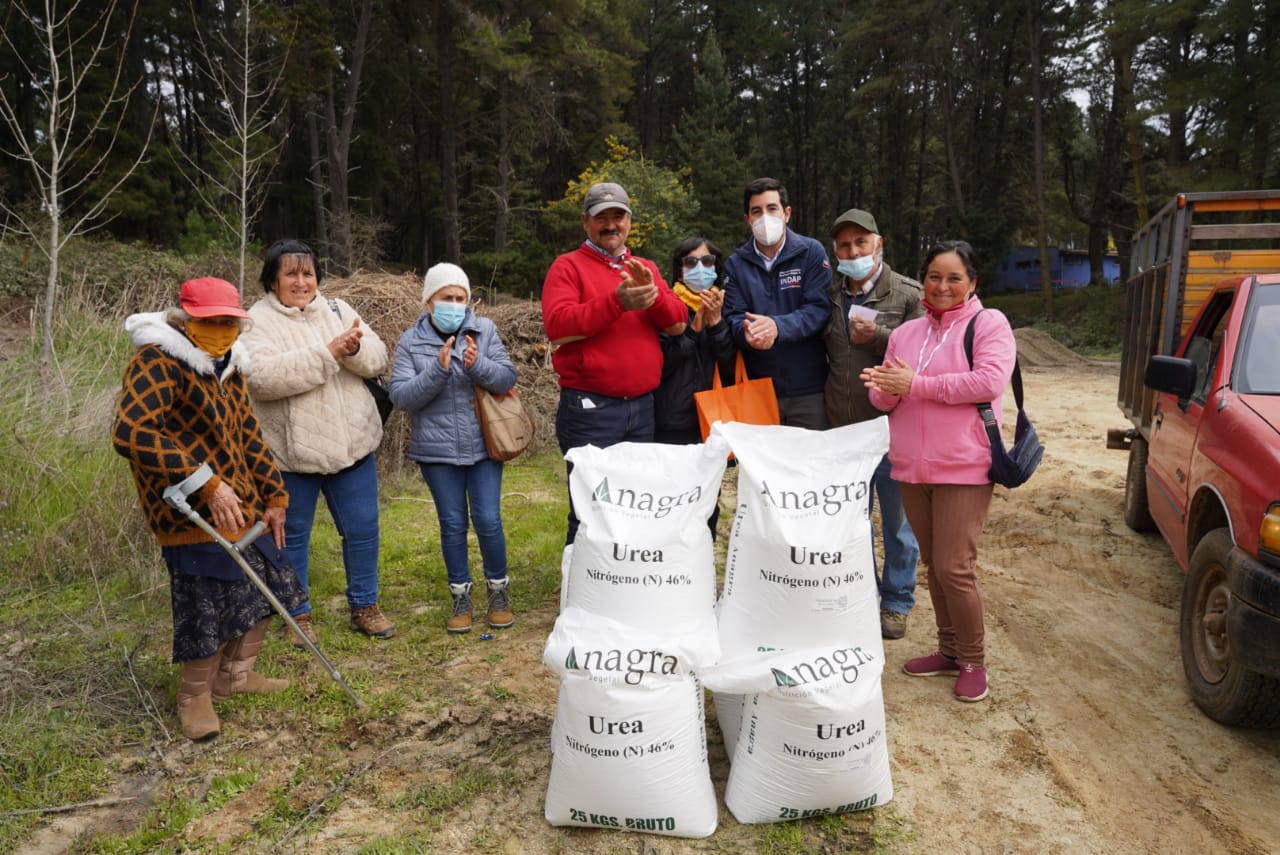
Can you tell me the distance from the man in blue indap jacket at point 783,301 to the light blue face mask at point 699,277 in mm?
80

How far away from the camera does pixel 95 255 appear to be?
12.7 metres

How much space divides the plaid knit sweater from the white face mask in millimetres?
2151

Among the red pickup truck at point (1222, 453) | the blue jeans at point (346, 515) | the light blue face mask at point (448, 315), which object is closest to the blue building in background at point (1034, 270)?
the red pickup truck at point (1222, 453)

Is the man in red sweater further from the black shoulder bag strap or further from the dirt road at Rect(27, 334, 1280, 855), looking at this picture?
the black shoulder bag strap

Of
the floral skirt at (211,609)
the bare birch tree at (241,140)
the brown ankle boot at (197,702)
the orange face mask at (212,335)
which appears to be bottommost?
the brown ankle boot at (197,702)

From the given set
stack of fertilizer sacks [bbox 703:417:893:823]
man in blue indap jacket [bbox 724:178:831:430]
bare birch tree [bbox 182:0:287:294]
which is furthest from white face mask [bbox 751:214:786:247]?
bare birch tree [bbox 182:0:287:294]

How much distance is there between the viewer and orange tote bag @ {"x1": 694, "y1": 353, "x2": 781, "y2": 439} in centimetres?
340

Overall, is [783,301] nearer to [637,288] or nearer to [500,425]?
[637,288]

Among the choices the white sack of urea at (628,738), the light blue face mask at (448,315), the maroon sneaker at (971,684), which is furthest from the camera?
the light blue face mask at (448,315)

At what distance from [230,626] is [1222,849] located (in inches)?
135

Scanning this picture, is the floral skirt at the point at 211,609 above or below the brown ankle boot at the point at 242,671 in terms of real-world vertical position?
above

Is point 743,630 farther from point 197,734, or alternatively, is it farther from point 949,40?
point 949,40

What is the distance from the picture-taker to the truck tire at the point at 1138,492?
544 cm

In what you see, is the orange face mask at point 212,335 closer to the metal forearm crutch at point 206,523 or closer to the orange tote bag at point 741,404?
the metal forearm crutch at point 206,523
